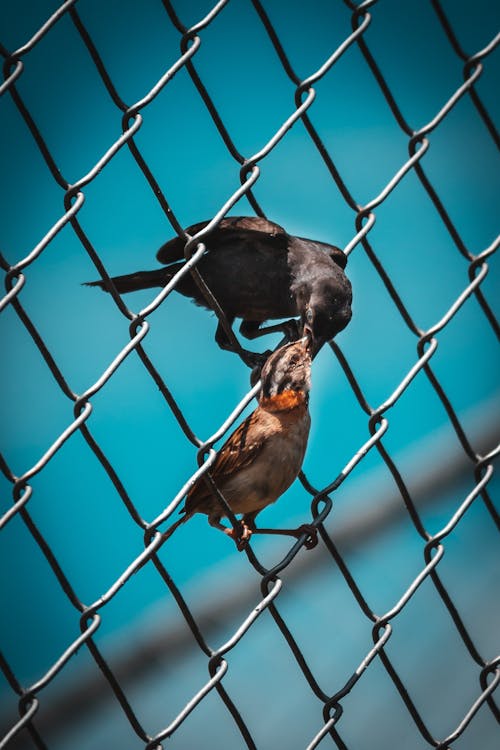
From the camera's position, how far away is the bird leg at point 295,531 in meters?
2.27

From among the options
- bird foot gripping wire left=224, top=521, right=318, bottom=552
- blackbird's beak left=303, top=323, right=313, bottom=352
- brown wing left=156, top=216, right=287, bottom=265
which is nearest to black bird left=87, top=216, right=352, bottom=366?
brown wing left=156, top=216, right=287, bottom=265

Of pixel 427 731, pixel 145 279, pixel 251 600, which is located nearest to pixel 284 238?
pixel 145 279

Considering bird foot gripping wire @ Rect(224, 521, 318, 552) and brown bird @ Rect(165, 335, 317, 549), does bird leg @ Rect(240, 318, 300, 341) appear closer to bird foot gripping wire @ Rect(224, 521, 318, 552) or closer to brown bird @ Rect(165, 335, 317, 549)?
brown bird @ Rect(165, 335, 317, 549)

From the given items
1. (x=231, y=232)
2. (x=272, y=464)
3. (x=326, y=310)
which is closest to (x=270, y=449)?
(x=272, y=464)

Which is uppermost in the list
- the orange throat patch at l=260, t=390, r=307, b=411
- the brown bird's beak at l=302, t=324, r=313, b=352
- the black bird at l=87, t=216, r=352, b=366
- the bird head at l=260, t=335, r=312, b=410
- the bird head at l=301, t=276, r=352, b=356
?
the black bird at l=87, t=216, r=352, b=366

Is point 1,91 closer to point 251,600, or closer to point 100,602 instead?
point 100,602

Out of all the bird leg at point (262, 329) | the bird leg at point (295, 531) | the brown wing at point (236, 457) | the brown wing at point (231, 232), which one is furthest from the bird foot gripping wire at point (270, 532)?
the brown wing at point (231, 232)

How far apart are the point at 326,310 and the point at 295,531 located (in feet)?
3.66

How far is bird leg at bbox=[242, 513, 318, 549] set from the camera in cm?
227

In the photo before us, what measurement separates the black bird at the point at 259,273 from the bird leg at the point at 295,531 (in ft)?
2.68

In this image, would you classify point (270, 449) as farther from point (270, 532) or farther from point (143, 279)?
point (143, 279)

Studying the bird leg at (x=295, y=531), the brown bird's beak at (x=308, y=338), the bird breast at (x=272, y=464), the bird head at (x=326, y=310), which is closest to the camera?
the bird leg at (x=295, y=531)

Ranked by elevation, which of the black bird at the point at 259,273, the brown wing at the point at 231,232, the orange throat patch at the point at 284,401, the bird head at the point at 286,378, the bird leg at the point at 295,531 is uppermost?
the brown wing at the point at 231,232

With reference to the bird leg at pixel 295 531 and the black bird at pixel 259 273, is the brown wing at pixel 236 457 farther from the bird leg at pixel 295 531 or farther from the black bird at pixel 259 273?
the black bird at pixel 259 273
